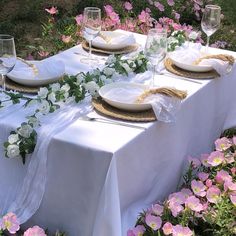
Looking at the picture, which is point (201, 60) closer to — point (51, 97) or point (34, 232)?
point (51, 97)

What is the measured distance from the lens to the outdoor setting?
201 cm

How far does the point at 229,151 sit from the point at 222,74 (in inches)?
17.4

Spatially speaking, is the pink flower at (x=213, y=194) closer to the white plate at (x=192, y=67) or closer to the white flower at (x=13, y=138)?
the white plate at (x=192, y=67)

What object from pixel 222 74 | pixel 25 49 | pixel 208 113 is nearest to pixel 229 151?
pixel 208 113

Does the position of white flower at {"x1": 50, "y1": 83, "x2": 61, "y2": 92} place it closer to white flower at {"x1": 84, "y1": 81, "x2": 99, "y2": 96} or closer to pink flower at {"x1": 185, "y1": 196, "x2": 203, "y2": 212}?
white flower at {"x1": 84, "y1": 81, "x2": 99, "y2": 96}

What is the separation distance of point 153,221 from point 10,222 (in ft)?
1.91

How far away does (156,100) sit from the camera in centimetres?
221

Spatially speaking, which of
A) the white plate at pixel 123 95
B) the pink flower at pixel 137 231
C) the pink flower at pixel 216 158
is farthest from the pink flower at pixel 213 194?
the white plate at pixel 123 95

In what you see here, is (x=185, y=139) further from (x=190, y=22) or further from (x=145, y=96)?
(x=190, y=22)

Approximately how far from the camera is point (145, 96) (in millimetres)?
2273

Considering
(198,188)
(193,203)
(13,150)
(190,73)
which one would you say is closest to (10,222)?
(13,150)

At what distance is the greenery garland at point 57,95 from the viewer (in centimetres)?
201

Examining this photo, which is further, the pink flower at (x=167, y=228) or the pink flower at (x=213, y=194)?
the pink flower at (x=213, y=194)

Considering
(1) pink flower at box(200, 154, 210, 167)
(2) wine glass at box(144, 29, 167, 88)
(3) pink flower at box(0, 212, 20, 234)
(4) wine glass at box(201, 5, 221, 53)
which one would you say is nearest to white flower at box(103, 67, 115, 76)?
(2) wine glass at box(144, 29, 167, 88)
